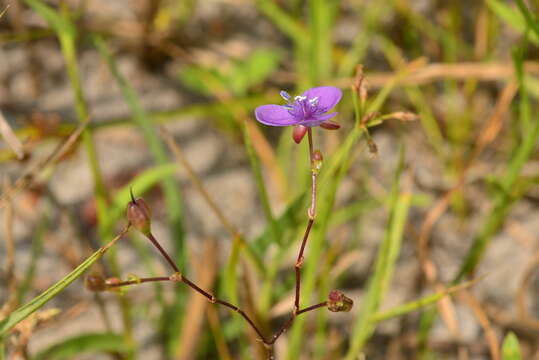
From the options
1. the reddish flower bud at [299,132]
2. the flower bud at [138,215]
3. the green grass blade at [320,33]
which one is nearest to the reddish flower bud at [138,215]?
the flower bud at [138,215]

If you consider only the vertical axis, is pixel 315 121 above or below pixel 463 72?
above

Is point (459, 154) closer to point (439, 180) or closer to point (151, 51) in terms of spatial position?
point (439, 180)

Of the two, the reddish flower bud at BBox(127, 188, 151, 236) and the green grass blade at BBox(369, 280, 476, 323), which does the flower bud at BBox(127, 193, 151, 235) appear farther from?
the green grass blade at BBox(369, 280, 476, 323)

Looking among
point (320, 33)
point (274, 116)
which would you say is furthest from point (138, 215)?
point (320, 33)

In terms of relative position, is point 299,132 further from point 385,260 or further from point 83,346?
point 83,346

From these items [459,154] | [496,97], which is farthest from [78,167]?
[496,97]

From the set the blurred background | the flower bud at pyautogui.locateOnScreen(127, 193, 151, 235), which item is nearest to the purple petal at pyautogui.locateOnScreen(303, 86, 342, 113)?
the blurred background
